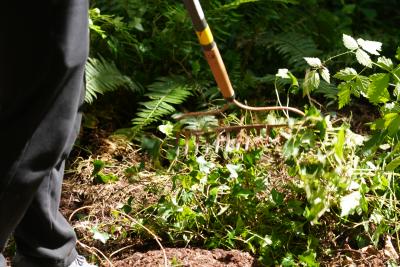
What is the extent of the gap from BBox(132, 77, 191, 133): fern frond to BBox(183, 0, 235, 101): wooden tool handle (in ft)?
3.43

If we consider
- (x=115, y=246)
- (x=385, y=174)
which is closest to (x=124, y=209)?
(x=115, y=246)

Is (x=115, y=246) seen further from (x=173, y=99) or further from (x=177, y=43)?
(x=177, y=43)

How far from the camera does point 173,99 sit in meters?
3.68

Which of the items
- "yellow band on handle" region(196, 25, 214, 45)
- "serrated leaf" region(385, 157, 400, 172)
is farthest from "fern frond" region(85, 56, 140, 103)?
"serrated leaf" region(385, 157, 400, 172)

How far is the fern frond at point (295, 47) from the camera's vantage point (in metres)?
4.02

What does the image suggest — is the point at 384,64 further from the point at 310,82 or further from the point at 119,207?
the point at 119,207

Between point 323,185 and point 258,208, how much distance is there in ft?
1.25

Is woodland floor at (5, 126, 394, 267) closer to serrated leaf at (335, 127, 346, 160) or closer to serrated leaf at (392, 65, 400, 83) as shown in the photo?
serrated leaf at (335, 127, 346, 160)

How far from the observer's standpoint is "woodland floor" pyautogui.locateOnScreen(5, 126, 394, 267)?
9.36 ft

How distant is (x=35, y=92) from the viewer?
208 centimetres

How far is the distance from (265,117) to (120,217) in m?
0.88

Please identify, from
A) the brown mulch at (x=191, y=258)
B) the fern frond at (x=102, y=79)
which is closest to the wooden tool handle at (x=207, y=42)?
the brown mulch at (x=191, y=258)

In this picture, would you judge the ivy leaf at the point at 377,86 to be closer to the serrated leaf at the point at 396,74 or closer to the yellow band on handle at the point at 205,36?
the serrated leaf at the point at 396,74

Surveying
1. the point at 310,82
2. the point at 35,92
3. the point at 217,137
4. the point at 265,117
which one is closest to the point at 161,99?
the point at 265,117
